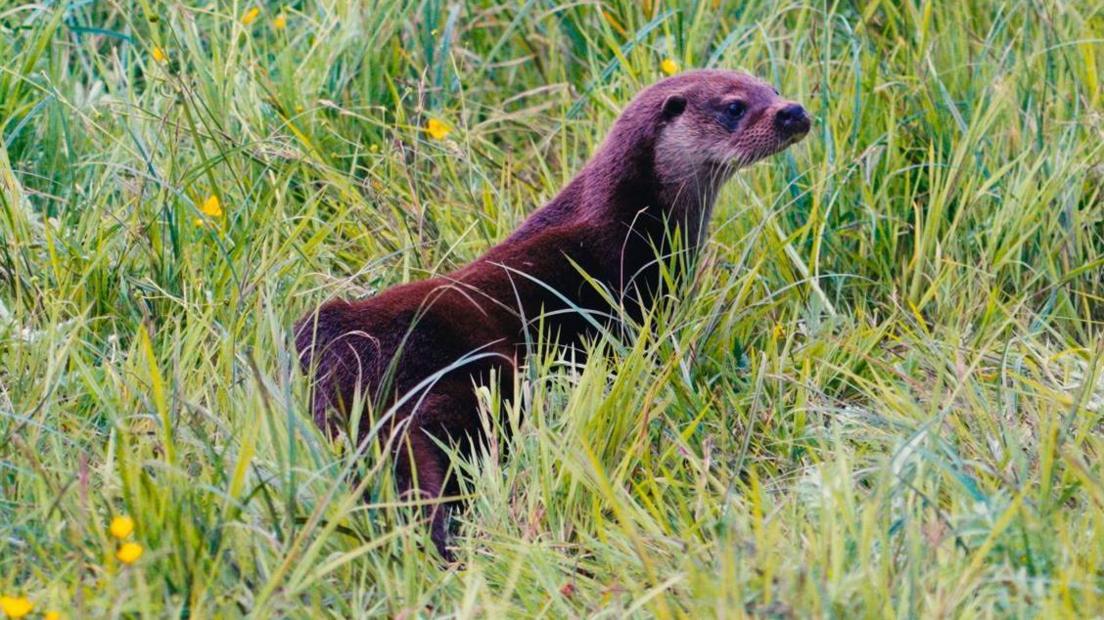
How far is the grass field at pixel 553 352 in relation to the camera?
8.51 ft

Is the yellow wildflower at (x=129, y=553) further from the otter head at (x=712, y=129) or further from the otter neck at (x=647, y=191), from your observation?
the otter head at (x=712, y=129)

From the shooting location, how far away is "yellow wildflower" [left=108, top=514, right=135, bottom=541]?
2494mm

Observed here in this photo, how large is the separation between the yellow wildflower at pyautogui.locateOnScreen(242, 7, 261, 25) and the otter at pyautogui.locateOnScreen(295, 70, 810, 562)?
4.02 feet

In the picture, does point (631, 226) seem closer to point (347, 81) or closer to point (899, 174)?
point (899, 174)

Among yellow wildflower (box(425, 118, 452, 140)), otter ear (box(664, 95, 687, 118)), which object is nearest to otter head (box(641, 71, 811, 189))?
otter ear (box(664, 95, 687, 118))

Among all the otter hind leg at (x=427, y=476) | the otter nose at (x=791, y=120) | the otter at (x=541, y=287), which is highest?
the otter nose at (x=791, y=120)

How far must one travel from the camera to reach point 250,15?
16.0ft

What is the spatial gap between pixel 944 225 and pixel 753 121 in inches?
22.8

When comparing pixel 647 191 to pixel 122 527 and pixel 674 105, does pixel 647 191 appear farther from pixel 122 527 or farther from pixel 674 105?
pixel 122 527

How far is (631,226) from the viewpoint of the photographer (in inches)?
160

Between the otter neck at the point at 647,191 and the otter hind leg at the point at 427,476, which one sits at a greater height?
the otter neck at the point at 647,191

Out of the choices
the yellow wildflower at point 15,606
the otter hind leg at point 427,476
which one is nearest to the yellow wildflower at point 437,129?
the otter hind leg at point 427,476

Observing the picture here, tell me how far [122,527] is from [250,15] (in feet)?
8.79

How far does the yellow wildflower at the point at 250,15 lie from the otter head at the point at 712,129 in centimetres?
131
